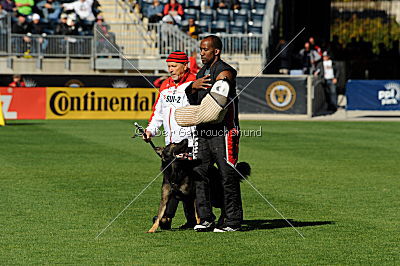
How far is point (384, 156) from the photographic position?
18672 mm

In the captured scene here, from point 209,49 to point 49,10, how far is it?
25.6m

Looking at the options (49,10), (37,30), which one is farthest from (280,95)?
(49,10)

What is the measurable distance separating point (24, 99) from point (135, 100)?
11.6 feet

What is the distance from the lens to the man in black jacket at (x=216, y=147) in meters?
9.26

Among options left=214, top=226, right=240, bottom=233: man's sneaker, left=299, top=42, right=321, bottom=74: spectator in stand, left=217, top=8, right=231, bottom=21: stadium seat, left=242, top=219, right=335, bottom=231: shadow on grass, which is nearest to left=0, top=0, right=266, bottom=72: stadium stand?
left=217, top=8, right=231, bottom=21: stadium seat

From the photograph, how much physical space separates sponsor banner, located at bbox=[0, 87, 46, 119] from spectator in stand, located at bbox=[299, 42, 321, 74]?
33.9ft

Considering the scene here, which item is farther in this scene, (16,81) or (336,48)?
(336,48)

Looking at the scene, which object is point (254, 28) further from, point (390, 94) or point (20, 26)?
point (20, 26)

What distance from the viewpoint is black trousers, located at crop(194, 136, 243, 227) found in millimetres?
9312

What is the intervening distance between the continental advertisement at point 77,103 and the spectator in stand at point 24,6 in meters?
5.35

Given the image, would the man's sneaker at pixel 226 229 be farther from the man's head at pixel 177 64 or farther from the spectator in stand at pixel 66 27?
the spectator in stand at pixel 66 27

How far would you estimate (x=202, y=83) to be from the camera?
29.8 ft

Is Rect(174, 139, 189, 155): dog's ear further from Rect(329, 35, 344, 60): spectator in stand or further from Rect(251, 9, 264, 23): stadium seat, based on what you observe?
Rect(329, 35, 344, 60): spectator in stand

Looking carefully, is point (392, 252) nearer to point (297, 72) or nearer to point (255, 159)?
point (255, 159)
